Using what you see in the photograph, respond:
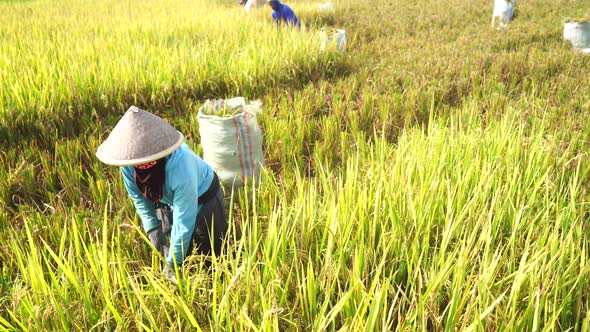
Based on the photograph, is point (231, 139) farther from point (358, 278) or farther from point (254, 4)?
point (254, 4)

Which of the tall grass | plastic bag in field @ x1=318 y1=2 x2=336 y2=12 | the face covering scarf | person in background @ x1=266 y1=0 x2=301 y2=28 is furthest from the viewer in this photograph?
plastic bag in field @ x1=318 y1=2 x2=336 y2=12

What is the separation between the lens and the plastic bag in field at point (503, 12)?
6.33m

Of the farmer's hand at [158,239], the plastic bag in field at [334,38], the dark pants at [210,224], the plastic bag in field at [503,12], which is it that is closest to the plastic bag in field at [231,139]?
the dark pants at [210,224]

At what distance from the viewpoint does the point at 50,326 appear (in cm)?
123

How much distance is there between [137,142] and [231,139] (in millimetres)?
1066

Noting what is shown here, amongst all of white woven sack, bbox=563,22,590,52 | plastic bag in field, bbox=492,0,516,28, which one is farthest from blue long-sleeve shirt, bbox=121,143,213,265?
plastic bag in field, bbox=492,0,516,28

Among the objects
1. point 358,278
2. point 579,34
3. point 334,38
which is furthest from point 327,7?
point 358,278

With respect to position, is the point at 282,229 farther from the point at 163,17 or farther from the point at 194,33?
the point at 163,17

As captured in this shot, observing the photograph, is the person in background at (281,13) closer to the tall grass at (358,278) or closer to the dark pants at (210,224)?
the dark pants at (210,224)

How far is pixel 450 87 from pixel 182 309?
3.51 m

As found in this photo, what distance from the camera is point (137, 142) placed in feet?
4.80

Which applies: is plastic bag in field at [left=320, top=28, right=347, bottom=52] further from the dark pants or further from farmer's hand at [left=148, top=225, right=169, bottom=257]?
farmer's hand at [left=148, top=225, right=169, bottom=257]

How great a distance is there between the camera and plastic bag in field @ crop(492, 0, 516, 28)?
6332 millimetres

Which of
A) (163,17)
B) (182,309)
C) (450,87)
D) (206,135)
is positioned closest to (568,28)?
(450,87)
